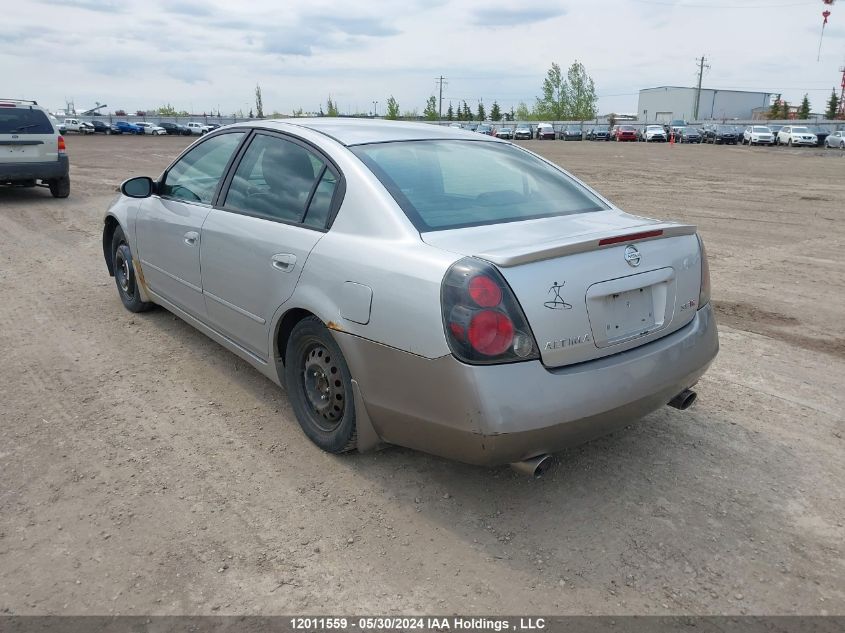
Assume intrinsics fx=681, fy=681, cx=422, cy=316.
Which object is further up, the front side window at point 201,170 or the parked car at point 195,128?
the front side window at point 201,170

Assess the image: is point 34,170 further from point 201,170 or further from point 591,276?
point 591,276

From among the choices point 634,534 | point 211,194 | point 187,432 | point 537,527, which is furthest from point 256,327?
point 634,534

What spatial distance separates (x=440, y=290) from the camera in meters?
2.64

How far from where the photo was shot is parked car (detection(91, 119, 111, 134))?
6944cm

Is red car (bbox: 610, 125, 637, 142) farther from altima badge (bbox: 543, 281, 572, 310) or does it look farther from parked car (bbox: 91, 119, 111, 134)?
altima badge (bbox: 543, 281, 572, 310)

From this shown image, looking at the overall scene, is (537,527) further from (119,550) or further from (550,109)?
(550,109)

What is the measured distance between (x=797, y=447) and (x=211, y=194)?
366 cm

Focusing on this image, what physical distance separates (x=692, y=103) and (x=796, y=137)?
6593 cm

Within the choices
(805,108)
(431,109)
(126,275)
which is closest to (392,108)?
(431,109)

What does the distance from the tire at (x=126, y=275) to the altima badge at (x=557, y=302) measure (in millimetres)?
3959

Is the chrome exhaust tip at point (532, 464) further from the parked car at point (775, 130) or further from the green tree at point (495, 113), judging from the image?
the green tree at point (495, 113)

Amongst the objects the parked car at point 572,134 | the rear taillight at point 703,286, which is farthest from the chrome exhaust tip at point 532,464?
the parked car at point 572,134

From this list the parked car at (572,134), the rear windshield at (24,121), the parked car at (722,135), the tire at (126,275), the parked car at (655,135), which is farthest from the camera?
the parked car at (572,134)

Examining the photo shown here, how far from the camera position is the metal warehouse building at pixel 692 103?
108938 millimetres
